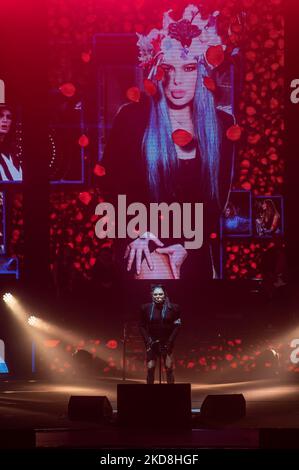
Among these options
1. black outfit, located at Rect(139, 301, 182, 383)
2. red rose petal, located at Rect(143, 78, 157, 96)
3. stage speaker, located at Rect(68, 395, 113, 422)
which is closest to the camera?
stage speaker, located at Rect(68, 395, 113, 422)

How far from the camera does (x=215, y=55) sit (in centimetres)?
1183

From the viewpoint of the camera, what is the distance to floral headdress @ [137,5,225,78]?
11836 millimetres

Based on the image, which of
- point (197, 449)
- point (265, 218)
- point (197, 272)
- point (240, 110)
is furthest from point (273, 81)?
point (197, 449)

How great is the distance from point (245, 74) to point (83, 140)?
7.07 feet

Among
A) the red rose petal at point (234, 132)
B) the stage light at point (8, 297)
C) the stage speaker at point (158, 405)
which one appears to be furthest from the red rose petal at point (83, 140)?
the stage speaker at point (158, 405)

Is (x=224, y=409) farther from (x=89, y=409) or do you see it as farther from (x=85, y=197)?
(x=85, y=197)

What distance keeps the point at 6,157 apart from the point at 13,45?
4.53 feet

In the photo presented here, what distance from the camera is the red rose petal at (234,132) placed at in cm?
1183

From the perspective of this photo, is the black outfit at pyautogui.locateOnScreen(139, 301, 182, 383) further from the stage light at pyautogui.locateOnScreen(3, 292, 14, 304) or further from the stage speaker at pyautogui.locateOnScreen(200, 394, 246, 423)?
the stage light at pyautogui.locateOnScreen(3, 292, 14, 304)

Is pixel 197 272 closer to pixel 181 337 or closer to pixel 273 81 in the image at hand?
Result: pixel 181 337

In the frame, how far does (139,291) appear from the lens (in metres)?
11.8

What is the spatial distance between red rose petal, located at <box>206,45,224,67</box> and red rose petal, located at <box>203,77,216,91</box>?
0.63 ft

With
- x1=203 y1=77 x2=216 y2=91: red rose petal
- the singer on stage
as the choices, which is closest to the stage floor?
the singer on stage

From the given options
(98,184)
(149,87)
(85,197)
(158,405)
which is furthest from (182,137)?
(158,405)
